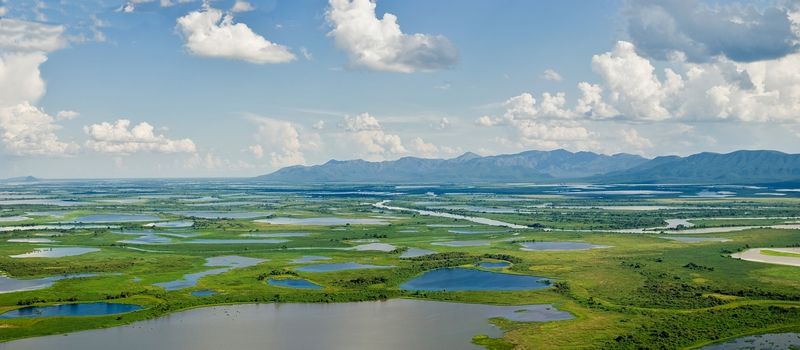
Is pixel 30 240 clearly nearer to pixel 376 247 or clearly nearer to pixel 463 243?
pixel 376 247

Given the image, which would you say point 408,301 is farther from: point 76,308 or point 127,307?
point 76,308

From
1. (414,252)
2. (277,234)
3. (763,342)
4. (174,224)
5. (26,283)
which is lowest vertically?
(763,342)

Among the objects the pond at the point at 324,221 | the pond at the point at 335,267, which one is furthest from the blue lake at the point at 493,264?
the pond at the point at 324,221

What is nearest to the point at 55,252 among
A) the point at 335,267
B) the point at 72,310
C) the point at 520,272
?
the point at 335,267

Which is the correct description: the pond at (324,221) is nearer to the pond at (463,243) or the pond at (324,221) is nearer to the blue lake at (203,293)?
the pond at (463,243)

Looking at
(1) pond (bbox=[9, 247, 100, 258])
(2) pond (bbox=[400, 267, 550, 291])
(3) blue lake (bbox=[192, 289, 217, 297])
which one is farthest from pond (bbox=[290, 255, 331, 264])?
(1) pond (bbox=[9, 247, 100, 258])

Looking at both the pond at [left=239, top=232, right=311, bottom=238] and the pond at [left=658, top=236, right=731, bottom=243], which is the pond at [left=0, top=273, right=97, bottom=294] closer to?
the pond at [left=239, top=232, right=311, bottom=238]
